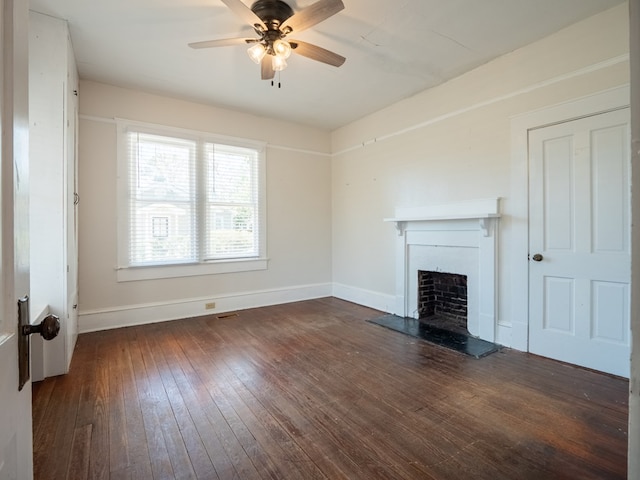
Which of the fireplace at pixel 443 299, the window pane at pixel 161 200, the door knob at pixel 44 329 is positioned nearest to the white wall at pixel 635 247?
the door knob at pixel 44 329

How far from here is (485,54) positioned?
3.16m

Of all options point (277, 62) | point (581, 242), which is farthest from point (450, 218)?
point (277, 62)

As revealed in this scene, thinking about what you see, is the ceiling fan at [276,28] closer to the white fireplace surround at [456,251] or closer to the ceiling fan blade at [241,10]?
the ceiling fan blade at [241,10]

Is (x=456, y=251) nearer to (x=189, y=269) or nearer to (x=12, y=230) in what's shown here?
(x=189, y=269)

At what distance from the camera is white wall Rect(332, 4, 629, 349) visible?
268cm

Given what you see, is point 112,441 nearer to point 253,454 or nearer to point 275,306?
point 253,454

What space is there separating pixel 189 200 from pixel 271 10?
2612 mm

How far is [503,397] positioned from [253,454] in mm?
1759

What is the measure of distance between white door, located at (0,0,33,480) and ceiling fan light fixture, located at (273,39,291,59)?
6.47ft

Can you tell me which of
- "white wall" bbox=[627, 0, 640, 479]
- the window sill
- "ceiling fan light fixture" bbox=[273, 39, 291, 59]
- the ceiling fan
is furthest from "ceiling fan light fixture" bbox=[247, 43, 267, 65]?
the window sill

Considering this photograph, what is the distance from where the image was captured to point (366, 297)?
191 inches

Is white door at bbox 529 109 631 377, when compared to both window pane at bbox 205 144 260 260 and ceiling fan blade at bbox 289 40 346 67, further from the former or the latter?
window pane at bbox 205 144 260 260

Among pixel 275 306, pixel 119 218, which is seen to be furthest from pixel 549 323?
pixel 119 218

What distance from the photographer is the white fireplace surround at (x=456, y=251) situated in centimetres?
332
